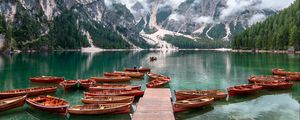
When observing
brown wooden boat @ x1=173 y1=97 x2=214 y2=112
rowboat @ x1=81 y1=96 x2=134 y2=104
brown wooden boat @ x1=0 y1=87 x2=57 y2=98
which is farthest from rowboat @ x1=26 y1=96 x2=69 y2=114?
brown wooden boat @ x1=173 y1=97 x2=214 y2=112

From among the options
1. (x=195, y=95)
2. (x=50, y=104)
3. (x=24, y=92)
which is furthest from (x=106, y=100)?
(x=24, y=92)

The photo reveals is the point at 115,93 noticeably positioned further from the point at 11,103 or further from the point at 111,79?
the point at 111,79

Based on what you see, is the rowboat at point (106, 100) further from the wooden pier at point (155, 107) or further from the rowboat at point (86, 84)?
the rowboat at point (86, 84)

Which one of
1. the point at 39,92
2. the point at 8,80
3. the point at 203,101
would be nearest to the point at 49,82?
the point at 8,80

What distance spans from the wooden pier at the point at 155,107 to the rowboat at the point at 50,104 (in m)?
9.88

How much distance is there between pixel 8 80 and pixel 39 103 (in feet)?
135

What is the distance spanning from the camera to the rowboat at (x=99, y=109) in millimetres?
44094

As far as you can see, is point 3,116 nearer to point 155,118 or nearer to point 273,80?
point 155,118

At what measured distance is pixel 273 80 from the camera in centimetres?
7438

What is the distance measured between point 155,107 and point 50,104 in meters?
14.7

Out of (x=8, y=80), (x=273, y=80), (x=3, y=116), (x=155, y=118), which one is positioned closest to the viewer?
(x=155, y=118)

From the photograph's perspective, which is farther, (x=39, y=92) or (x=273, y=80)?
(x=273, y=80)

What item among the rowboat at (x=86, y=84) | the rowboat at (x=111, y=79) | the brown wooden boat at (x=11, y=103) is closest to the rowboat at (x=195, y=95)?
the rowboat at (x=86, y=84)

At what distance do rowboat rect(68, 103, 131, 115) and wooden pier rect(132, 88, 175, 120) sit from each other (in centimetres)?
231
